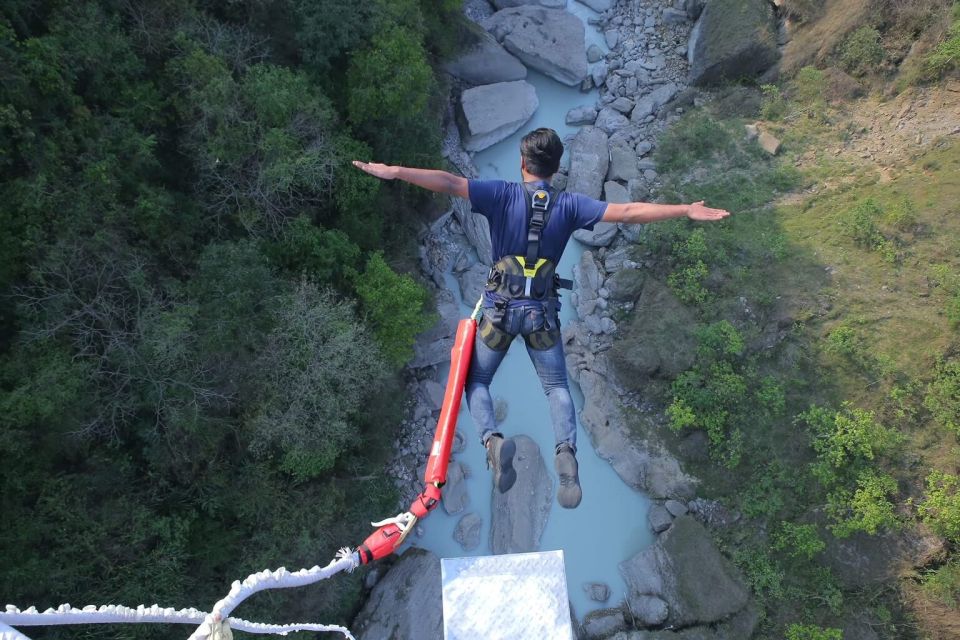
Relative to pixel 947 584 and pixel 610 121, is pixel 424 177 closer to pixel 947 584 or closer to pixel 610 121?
pixel 947 584

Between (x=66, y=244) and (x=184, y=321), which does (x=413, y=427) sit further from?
(x=66, y=244)

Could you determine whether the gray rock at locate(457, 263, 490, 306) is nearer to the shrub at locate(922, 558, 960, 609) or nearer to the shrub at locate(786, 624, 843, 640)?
the shrub at locate(786, 624, 843, 640)

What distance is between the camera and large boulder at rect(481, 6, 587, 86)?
51.7 ft

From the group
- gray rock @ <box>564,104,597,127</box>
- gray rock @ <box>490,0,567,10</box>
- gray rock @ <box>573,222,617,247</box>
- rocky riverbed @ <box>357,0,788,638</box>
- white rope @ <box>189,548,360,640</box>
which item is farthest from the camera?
gray rock @ <box>490,0,567,10</box>

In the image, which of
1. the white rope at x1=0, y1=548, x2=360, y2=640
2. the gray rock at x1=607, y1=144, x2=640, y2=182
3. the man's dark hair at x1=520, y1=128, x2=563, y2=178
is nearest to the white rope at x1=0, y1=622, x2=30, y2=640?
the white rope at x1=0, y1=548, x2=360, y2=640

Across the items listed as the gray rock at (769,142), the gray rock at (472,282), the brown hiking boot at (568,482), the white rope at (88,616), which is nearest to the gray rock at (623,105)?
the gray rock at (769,142)

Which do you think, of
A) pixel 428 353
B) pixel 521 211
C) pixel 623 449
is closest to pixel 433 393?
pixel 428 353

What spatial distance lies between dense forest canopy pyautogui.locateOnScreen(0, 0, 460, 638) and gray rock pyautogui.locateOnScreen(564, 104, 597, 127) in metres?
4.70

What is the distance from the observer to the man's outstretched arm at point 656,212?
5.09 metres

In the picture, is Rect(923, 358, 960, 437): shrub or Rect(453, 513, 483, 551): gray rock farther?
Rect(453, 513, 483, 551): gray rock

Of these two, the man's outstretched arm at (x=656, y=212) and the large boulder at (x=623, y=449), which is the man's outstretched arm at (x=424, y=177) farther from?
the large boulder at (x=623, y=449)

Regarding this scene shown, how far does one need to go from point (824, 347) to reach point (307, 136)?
9.33 m

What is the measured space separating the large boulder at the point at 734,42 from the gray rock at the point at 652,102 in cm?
59

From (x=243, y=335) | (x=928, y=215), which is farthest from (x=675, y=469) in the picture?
(x=243, y=335)
